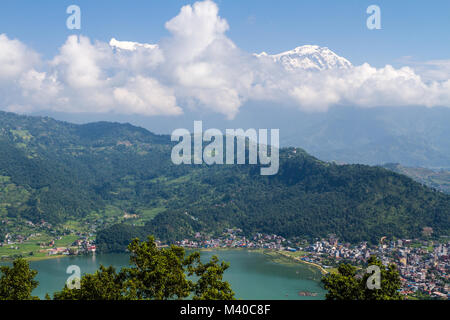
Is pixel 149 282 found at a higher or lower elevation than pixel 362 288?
higher

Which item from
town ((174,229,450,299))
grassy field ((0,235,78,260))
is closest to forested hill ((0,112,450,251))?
town ((174,229,450,299))

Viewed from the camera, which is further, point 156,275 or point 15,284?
point 15,284

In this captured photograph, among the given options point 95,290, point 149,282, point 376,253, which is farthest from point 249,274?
point 95,290

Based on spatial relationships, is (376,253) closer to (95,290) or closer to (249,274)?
(249,274)

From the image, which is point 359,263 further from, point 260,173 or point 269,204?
point 260,173

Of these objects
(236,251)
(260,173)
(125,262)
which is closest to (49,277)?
(125,262)

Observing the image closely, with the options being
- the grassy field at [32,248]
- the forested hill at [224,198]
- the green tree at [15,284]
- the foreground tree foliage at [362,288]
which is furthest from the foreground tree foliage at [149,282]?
the forested hill at [224,198]
